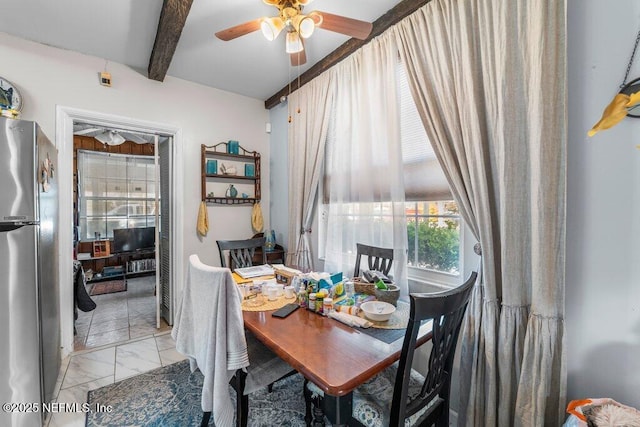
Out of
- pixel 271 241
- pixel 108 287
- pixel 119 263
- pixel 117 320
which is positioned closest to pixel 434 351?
pixel 271 241

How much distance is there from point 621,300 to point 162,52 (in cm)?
337

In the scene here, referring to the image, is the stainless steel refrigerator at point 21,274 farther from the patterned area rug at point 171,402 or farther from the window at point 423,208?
the window at point 423,208

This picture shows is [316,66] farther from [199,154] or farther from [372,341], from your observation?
[372,341]

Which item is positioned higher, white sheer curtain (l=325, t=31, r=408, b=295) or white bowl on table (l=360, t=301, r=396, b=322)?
white sheer curtain (l=325, t=31, r=408, b=295)

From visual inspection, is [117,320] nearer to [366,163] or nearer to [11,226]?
[11,226]

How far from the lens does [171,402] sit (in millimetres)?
1889

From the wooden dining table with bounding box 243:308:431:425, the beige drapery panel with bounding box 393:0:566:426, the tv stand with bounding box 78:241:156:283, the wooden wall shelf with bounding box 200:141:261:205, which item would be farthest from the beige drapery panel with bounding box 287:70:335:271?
the tv stand with bounding box 78:241:156:283

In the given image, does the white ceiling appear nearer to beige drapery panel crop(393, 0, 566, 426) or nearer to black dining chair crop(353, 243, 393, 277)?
beige drapery panel crop(393, 0, 566, 426)

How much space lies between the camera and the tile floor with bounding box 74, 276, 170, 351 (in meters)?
2.83

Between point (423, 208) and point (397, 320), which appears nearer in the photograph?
point (397, 320)

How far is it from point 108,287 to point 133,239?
0.87 m

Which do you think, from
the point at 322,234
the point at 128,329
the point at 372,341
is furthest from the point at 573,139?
the point at 128,329

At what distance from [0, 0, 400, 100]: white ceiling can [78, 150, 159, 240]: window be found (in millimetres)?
3289

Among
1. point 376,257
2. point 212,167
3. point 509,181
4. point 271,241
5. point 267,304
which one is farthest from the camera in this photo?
point 271,241
